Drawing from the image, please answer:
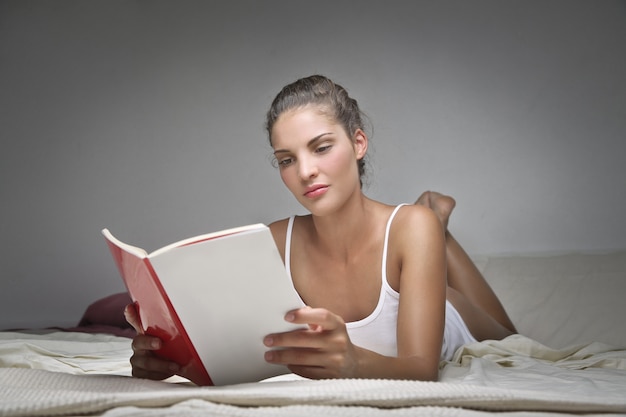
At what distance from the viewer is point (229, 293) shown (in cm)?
102

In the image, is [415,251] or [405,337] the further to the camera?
[415,251]

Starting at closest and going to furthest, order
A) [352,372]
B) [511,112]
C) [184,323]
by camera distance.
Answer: [184,323] → [352,372] → [511,112]

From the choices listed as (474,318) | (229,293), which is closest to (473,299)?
(474,318)

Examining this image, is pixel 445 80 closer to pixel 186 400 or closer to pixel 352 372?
pixel 352 372

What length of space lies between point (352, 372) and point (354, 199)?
586 millimetres

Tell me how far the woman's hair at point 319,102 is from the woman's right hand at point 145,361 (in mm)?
555

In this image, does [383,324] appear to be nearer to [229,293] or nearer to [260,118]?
[229,293]

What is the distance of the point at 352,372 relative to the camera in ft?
3.87

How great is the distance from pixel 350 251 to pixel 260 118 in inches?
76.6

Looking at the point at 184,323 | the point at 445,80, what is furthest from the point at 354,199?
the point at 445,80

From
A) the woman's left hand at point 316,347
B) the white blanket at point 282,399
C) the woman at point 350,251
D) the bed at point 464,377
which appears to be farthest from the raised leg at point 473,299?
the woman's left hand at point 316,347

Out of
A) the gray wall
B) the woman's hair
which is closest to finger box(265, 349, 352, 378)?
the woman's hair

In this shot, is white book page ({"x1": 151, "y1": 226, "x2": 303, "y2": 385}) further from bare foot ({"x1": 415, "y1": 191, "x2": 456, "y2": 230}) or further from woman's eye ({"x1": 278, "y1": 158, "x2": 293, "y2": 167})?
bare foot ({"x1": 415, "y1": 191, "x2": 456, "y2": 230})

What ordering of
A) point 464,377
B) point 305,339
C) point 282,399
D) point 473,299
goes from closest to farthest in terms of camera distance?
point 282,399
point 305,339
point 464,377
point 473,299
